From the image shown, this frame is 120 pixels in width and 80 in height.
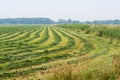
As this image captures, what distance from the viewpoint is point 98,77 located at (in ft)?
34.2

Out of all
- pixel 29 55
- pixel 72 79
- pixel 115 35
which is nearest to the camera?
pixel 72 79

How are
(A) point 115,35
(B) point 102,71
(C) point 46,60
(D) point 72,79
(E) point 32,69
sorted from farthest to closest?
(A) point 115,35 → (C) point 46,60 → (E) point 32,69 → (B) point 102,71 → (D) point 72,79

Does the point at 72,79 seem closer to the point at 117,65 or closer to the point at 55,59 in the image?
the point at 117,65

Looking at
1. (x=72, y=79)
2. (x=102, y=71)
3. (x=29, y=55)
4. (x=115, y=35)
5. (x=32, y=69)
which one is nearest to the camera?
(x=72, y=79)

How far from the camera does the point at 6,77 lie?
1230 centimetres

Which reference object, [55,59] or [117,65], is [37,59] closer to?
[55,59]

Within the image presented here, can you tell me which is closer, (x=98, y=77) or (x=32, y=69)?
(x=98, y=77)

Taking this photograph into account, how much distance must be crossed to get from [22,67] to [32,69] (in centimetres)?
69

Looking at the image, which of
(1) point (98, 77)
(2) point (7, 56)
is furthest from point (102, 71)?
(2) point (7, 56)

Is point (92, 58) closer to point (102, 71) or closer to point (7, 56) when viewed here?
point (7, 56)

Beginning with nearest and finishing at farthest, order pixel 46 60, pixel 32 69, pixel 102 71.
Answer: pixel 102 71 → pixel 32 69 → pixel 46 60

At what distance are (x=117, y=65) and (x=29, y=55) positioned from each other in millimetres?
7873

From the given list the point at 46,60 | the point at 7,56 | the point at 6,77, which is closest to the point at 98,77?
the point at 6,77

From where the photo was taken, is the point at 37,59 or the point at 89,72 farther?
the point at 37,59
